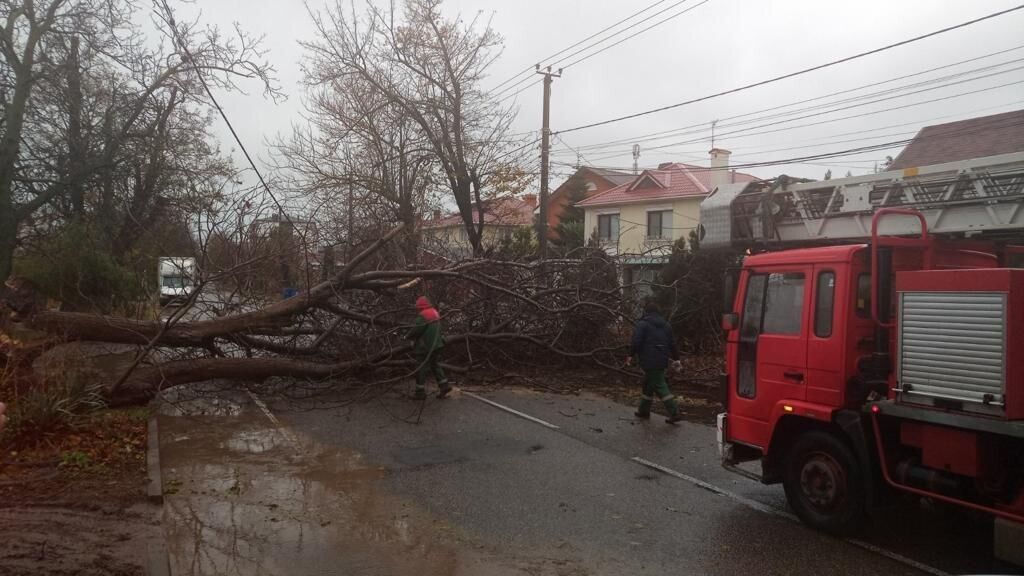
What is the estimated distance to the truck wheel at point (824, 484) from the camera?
5.54 meters

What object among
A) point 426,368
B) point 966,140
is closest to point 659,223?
point 966,140

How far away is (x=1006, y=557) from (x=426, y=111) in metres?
18.2

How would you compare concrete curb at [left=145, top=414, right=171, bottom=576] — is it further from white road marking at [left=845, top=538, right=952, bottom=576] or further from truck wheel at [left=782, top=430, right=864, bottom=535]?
white road marking at [left=845, top=538, right=952, bottom=576]

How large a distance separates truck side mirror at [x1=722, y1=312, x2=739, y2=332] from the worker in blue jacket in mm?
3333

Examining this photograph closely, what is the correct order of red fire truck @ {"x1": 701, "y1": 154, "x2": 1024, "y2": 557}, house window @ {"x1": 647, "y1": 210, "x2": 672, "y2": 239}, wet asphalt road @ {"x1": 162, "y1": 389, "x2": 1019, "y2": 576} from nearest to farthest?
red fire truck @ {"x1": 701, "y1": 154, "x2": 1024, "y2": 557}
wet asphalt road @ {"x1": 162, "y1": 389, "x2": 1019, "y2": 576}
house window @ {"x1": 647, "y1": 210, "x2": 672, "y2": 239}

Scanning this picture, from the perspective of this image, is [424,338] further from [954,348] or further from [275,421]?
[954,348]

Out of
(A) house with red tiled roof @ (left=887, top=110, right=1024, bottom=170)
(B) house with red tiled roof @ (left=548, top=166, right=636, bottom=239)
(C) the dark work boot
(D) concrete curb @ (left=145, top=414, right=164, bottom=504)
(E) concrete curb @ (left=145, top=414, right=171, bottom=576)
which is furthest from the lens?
(B) house with red tiled roof @ (left=548, top=166, right=636, bottom=239)

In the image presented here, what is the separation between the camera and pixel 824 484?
5.82 meters

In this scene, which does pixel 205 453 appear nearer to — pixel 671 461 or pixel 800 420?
pixel 671 461

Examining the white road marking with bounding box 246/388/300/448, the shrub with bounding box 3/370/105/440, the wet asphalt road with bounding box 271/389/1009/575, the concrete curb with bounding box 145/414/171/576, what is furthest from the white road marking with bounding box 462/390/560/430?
the shrub with bounding box 3/370/105/440

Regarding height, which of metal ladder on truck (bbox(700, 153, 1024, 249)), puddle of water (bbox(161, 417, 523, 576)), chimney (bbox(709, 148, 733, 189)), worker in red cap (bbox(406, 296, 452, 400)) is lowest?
puddle of water (bbox(161, 417, 523, 576))

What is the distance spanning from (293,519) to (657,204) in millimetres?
27783

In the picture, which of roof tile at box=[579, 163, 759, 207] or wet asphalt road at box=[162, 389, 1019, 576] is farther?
roof tile at box=[579, 163, 759, 207]

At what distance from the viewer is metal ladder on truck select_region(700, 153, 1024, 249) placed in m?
5.48
